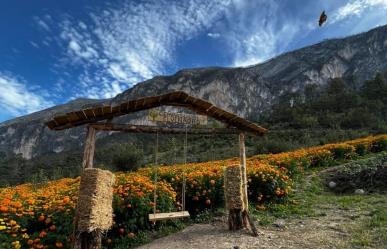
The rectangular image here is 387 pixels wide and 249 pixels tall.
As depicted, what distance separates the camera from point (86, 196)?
17.4 ft

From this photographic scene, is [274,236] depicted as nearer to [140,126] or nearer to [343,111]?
[140,126]

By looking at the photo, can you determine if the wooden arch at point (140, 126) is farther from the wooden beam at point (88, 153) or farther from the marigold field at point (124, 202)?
the marigold field at point (124, 202)

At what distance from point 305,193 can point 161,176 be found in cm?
465

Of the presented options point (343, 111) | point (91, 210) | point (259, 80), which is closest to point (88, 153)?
point (91, 210)

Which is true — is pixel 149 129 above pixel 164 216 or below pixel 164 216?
above

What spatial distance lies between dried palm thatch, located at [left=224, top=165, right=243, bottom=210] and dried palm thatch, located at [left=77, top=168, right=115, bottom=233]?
8.58 feet

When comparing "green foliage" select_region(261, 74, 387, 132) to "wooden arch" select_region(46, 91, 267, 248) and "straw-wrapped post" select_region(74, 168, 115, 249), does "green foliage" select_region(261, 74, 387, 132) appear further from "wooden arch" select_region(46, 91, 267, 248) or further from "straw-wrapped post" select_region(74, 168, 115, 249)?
"straw-wrapped post" select_region(74, 168, 115, 249)

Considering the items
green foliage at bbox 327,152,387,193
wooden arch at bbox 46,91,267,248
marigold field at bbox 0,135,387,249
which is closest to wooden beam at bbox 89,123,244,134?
wooden arch at bbox 46,91,267,248

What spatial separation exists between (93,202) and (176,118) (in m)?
2.52

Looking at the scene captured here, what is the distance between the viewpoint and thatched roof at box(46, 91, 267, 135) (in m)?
5.64

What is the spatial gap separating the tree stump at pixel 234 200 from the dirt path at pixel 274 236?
0.78 feet

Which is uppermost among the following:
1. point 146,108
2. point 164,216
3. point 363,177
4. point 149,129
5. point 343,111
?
point 343,111

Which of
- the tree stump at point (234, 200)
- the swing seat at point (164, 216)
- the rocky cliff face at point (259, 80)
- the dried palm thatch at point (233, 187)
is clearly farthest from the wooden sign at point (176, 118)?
the rocky cliff face at point (259, 80)

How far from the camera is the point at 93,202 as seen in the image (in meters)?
5.27
